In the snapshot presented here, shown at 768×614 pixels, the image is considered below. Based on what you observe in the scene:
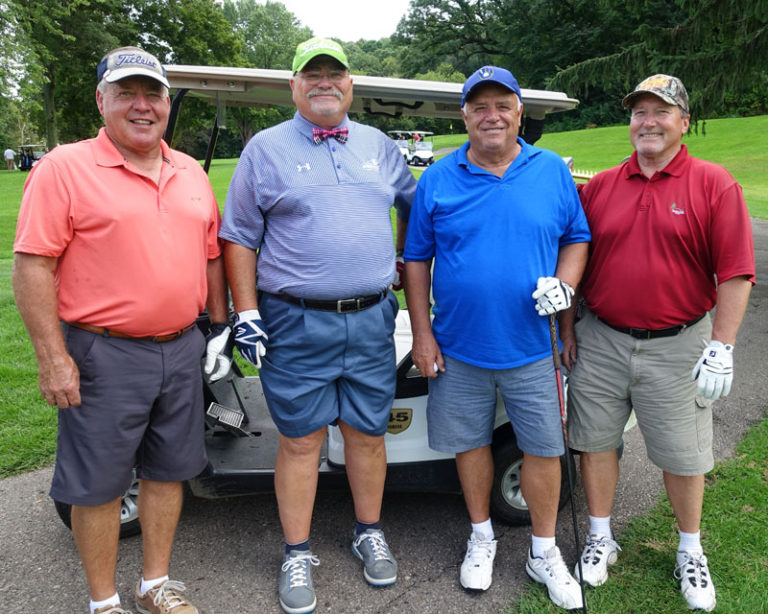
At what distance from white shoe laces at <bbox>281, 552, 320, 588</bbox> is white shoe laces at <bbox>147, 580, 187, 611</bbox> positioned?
0.41 meters

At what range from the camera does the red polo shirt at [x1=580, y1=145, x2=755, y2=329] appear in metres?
2.40

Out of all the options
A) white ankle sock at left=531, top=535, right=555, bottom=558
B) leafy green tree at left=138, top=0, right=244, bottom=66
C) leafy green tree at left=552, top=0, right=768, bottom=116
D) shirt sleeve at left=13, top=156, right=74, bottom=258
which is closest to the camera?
shirt sleeve at left=13, top=156, right=74, bottom=258

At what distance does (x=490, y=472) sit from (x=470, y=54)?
4925 cm

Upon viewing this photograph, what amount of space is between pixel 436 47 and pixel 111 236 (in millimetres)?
49404

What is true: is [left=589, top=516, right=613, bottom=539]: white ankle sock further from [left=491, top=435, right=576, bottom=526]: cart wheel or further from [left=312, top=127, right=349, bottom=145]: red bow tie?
[left=312, top=127, right=349, bottom=145]: red bow tie

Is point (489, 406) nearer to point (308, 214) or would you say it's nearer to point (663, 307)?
point (663, 307)

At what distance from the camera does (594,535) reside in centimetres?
282

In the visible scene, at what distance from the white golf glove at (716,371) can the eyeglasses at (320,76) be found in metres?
1.74

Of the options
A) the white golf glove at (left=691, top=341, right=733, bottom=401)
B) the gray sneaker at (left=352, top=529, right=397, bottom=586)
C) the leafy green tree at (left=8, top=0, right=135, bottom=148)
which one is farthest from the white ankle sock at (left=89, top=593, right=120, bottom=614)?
the leafy green tree at (left=8, top=0, right=135, bottom=148)

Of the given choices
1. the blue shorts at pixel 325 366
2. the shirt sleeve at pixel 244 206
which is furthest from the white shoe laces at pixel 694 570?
the shirt sleeve at pixel 244 206

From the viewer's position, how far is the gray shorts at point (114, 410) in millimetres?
2260

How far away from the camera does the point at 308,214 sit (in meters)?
2.50

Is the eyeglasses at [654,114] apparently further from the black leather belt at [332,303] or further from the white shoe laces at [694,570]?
the white shoe laces at [694,570]

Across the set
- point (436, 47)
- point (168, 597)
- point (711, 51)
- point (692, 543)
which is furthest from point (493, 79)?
point (436, 47)
